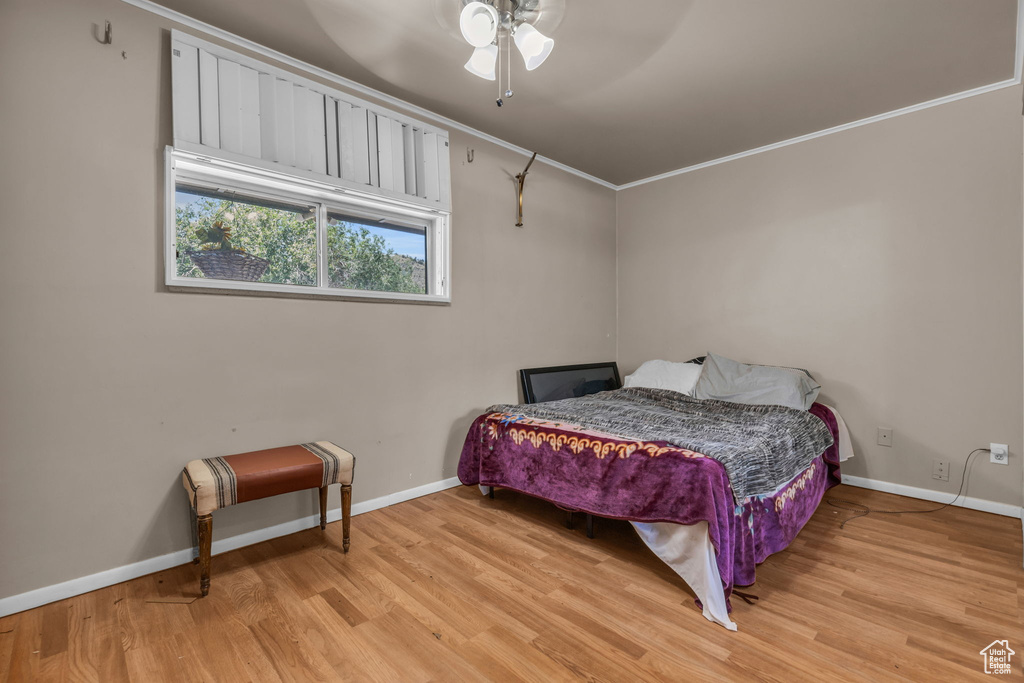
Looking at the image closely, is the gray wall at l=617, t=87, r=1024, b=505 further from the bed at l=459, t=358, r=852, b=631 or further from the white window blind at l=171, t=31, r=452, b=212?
the white window blind at l=171, t=31, r=452, b=212

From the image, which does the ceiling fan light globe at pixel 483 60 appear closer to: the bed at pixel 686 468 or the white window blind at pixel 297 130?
the white window blind at pixel 297 130

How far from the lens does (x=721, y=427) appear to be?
253 cm

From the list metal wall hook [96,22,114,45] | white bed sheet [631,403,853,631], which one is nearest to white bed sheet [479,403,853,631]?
white bed sheet [631,403,853,631]

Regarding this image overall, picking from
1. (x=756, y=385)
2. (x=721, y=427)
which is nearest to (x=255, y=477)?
(x=721, y=427)

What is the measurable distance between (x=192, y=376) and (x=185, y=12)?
5.39 feet

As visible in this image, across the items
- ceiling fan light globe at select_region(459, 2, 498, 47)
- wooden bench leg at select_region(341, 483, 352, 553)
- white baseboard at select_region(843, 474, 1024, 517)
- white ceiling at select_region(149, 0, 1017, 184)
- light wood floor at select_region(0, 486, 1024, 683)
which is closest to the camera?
light wood floor at select_region(0, 486, 1024, 683)

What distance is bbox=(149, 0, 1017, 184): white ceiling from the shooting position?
2100 mm

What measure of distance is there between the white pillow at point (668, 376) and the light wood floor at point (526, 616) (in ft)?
4.13

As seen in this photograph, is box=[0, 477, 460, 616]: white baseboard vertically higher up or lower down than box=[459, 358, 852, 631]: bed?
lower down

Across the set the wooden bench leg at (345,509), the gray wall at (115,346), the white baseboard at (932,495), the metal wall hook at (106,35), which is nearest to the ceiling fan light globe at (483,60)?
the gray wall at (115,346)

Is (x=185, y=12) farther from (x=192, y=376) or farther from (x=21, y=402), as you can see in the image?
(x=21, y=402)

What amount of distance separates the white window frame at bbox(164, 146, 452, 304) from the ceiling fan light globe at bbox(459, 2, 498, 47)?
1187mm

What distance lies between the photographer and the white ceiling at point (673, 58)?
82.7 inches

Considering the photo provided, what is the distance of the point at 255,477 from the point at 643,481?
165 cm
